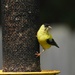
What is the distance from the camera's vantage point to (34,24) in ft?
25.6

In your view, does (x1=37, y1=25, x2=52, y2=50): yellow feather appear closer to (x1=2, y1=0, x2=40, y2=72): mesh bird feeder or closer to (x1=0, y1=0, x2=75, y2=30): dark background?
(x1=2, y1=0, x2=40, y2=72): mesh bird feeder

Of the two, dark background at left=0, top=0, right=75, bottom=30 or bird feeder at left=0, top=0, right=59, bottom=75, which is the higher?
dark background at left=0, top=0, right=75, bottom=30

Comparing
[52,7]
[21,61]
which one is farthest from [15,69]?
[52,7]

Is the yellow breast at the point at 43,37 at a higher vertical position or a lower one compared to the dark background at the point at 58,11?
lower

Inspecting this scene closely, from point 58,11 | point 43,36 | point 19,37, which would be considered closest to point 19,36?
point 19,37

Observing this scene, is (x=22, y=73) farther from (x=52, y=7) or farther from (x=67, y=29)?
(x=52, y=7)

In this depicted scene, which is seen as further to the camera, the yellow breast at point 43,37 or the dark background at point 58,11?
the dark background at point 58,11

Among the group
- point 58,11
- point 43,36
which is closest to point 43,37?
point 43,36

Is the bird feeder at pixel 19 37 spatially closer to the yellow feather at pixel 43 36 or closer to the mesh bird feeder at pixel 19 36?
the mesh bird feeder at pixel 19 36

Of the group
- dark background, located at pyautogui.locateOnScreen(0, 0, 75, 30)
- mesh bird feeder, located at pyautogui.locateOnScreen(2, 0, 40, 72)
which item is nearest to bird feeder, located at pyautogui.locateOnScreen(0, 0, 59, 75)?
mesh bird feeder, located at pyautogui.locateOnScreen(2, 0, 40, 72)

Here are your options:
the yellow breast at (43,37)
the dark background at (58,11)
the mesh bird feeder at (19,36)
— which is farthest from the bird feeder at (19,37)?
the dark background at (58,11)

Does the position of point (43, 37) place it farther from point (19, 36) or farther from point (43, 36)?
point (19, 36)

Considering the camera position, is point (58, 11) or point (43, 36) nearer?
point (43, 36)

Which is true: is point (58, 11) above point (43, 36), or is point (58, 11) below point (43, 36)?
above
